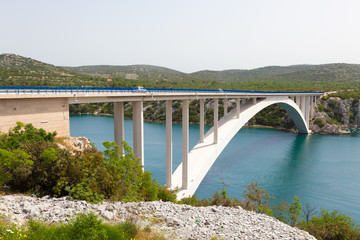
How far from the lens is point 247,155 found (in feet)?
107

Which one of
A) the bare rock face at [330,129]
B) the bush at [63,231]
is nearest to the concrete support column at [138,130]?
the bush at [63,231]

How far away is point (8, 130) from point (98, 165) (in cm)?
328

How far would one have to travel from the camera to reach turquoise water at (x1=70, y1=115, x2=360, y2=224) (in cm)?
2180

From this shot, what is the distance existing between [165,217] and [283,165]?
82.4 ft

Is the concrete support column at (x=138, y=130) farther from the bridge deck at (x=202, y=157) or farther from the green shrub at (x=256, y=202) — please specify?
the green shrub at (x=256, y=202)

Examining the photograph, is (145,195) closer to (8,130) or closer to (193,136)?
(8,130)

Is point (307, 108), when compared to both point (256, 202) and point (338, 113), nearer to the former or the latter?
point (338, 113)

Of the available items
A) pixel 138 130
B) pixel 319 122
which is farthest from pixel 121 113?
pixel 319 122

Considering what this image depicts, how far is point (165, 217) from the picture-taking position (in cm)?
759

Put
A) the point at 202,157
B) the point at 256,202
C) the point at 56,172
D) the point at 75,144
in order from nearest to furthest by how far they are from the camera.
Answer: the point at 56,172
the point at 75,144
the point at 256,202
the point at 202,157

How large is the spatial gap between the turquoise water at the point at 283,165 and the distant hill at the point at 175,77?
21.5 metres

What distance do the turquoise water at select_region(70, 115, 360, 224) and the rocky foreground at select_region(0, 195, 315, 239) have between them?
1240 centimetres

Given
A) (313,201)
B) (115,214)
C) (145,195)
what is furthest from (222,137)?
(115,214)

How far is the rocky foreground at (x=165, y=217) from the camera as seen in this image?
6551 mm
